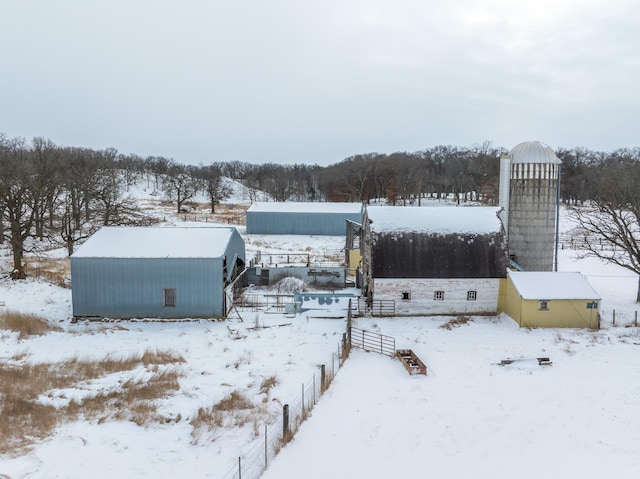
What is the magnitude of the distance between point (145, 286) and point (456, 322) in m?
15.2

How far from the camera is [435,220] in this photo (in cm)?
2734

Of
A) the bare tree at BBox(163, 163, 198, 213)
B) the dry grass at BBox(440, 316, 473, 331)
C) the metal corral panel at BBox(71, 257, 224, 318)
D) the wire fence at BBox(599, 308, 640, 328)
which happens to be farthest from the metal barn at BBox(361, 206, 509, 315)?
the bare tree at BBox(163, 163, 198, 213)

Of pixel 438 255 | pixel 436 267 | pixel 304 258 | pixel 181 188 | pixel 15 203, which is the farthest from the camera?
pixel 181 188

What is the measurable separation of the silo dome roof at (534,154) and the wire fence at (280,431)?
60.7ft

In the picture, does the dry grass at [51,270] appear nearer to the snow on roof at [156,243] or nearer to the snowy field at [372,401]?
the snowy field at [372,401]

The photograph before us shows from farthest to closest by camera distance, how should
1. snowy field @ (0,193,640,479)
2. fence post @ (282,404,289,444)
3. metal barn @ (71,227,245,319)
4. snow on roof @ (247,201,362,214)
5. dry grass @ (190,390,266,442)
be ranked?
snow on roof @ (247,201,362,214) → metal barn @ (71,227,245,319) → dry grass @ (190,390,266,442) → fence post @ (282,404,289,444) → snowy field @ (0,193,640,479)

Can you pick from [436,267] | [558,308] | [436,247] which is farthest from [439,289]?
[558,308]

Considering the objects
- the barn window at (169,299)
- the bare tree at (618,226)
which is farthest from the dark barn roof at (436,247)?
the barn window at (169,299)

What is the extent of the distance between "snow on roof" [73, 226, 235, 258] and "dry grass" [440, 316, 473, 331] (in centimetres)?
1136

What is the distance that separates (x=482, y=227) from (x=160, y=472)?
2086 cm

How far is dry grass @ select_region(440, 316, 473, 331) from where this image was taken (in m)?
23.6

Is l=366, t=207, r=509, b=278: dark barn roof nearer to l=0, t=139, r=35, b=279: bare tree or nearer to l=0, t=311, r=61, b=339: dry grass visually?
l=0, t=311, r=61, b=339: dry grass

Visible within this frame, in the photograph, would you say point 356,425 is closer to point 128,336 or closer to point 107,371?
point 107,371

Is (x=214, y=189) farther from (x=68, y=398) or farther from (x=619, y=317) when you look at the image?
(x=68, y=398)
